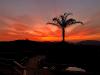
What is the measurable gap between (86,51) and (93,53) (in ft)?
1.52

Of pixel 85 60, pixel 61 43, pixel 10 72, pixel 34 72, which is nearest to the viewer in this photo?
pixel 34 72

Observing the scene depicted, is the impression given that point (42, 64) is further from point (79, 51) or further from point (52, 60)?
point (79, 51)

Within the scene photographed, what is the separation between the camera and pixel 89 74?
572 centimetres

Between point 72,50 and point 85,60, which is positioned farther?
point 72,50

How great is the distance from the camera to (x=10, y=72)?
8.16m

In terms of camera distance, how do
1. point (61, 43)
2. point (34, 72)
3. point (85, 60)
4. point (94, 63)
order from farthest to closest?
1. point (61, 43)
2. point (85, 60)
3. point (94, 63)
4. point (34, 72)

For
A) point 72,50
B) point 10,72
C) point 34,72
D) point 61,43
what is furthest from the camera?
point 61,43

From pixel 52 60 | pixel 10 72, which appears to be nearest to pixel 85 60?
pixel 52 60

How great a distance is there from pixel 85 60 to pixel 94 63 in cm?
84

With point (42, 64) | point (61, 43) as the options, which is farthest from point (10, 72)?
point (61, 43)

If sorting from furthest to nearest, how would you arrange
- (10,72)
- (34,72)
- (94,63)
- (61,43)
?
1. (61,43)
2. (94,63)
3. (10,72)
4. (34,72)

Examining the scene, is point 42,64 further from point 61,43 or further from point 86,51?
point 61,43

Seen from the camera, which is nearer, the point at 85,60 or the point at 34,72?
the point at 34,72

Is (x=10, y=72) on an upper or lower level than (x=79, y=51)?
lower
